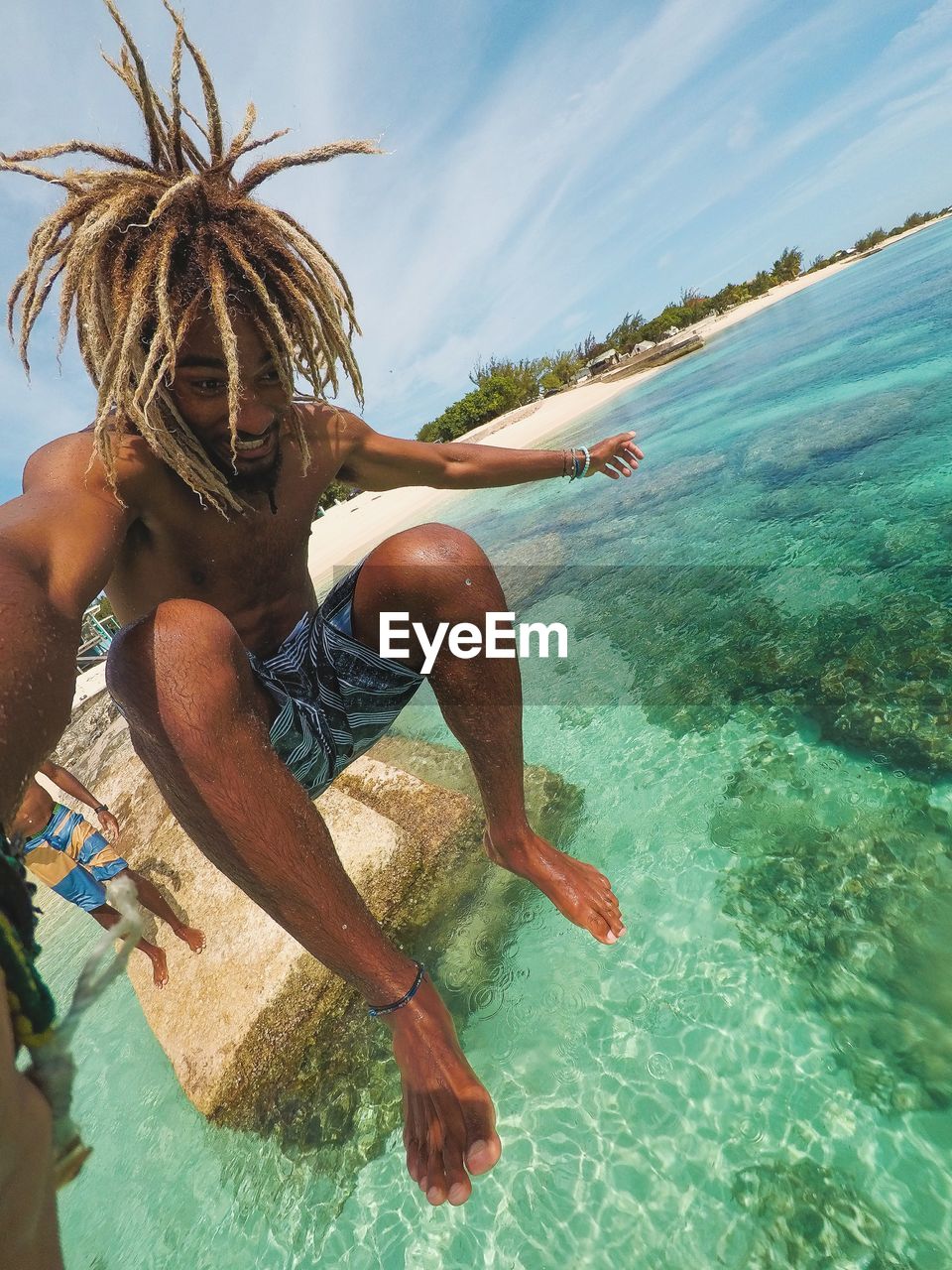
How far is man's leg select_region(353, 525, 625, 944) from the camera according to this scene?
1748 millimetres

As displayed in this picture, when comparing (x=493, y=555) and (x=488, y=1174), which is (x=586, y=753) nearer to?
(x=488, y=1174)

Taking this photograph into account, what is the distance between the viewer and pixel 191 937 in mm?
2855

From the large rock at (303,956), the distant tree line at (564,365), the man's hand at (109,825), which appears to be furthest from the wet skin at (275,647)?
the distant tree line at (564,365)

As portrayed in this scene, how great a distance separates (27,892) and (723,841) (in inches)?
90.3

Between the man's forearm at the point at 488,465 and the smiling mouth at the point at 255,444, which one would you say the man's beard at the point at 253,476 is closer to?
the smiling mouth at the point at 255,444

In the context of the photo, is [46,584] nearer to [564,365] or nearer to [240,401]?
[240,401]

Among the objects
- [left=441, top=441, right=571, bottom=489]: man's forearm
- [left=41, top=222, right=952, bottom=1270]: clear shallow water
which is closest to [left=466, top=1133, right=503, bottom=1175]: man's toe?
[left=41, top=222, right=952, bottom=1270]: clear shallow water

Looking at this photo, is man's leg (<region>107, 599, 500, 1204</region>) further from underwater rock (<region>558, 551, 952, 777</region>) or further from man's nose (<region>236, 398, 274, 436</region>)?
underwater rock (<region>558, 551, 952, 777</region>)

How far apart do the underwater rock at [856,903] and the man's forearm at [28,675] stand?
6.70ft

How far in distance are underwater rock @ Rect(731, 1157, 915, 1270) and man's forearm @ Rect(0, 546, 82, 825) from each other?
6.02 feet

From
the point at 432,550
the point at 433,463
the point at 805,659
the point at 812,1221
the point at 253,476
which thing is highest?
the point at 253,476

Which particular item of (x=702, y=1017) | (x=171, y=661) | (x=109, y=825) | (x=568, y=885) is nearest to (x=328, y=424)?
(x=171, y=661)

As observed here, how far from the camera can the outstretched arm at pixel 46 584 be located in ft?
2.93

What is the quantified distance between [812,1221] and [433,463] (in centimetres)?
254
